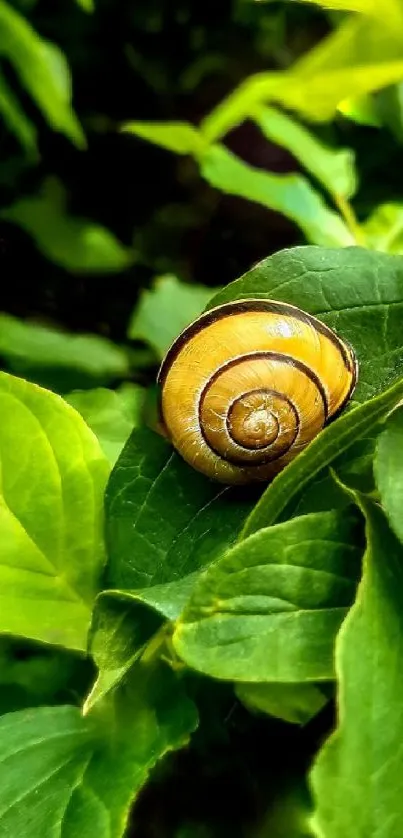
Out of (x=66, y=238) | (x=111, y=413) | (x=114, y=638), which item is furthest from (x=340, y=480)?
(x=66, y=238)

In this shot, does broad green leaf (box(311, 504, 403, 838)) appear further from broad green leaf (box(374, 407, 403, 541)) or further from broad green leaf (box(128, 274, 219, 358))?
broad green leaf (box(128, 274, 219, 358))

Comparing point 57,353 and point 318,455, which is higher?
point 318,455

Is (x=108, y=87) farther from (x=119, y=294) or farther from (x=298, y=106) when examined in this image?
(x=298, y=106)

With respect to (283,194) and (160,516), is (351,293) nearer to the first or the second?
(160,516)

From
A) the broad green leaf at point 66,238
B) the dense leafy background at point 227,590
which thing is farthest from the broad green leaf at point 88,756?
the broad green leaf at point 66,238

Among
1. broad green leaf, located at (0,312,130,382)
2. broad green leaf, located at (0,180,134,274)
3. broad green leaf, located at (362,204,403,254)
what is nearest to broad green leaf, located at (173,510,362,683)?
broad green leaf, located at (362,204,403,254)

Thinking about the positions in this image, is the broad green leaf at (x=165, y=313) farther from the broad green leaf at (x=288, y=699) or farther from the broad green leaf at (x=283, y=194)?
the broad green leaf at (x=288, y=699)
